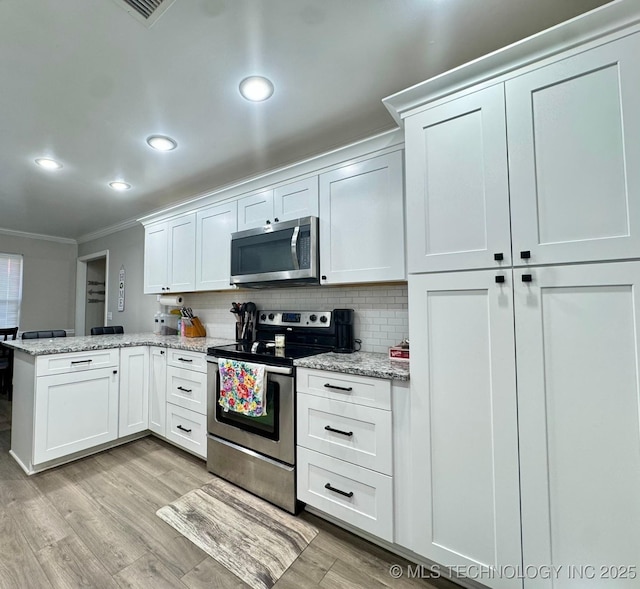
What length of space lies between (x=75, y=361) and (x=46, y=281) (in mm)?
4077

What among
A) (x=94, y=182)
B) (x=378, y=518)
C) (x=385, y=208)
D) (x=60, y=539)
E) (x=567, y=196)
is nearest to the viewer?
(x=567, y=196)

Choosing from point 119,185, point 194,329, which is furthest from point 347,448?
point 119,185

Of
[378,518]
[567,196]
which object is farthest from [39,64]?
[378,518]

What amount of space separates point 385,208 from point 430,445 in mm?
1348

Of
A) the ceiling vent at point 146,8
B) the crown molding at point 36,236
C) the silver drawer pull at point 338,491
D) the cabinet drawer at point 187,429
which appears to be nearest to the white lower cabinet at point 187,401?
the cabinet drawer at point 187,429

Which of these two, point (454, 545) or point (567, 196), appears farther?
point (454, 545)

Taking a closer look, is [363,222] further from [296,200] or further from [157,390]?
[157,390]

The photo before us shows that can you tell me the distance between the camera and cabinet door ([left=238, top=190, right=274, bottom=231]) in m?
2.54

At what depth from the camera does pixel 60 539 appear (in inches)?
67.1

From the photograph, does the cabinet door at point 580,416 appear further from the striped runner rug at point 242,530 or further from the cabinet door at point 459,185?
the striped runner rug at point 242,530

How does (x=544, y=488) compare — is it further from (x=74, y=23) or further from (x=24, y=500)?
(x=24, y=500)

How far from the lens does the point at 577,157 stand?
1.15 metres

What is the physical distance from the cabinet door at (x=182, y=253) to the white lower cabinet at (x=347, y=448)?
1.92 m

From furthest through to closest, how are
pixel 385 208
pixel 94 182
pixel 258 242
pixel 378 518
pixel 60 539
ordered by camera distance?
pixel 94 182 → pixel 258 242 → pixel 385 208 → pixel 60 539 → pixel 378 518
